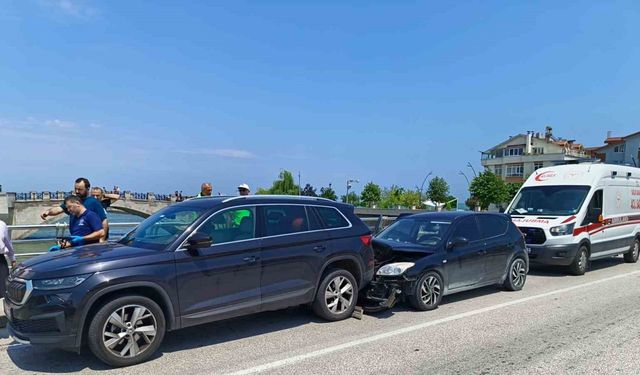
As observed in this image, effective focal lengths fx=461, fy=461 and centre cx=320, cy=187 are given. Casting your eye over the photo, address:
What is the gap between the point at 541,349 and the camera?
5293 mm

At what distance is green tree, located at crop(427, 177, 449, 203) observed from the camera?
82312 millimetres

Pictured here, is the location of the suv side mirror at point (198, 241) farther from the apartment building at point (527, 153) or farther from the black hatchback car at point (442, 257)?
the apartment building at point (527, 153)

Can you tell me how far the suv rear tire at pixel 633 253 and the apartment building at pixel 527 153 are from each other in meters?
75.9

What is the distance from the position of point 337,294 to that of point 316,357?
1.56 meters

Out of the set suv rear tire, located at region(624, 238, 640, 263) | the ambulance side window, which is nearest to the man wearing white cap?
the ambulance side window

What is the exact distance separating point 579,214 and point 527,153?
84350 mm

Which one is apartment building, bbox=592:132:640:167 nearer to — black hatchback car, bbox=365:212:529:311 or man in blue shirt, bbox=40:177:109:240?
black hatchback car, bbox=365:212:529:311

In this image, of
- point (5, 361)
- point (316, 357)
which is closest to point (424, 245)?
point (316, 357)

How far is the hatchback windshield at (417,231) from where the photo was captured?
25.8 feet

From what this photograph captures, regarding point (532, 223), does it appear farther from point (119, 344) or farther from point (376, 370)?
point (119, 344)

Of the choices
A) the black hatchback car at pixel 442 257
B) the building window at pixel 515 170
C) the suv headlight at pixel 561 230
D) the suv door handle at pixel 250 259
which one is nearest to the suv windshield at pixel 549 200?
the suv headlight at pixel 561 230

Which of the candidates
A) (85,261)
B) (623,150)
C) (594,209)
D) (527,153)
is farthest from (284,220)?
(527,153)

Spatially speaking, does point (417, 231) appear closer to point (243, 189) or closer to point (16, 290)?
point (243, 189)

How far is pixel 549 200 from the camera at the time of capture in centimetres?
1208
